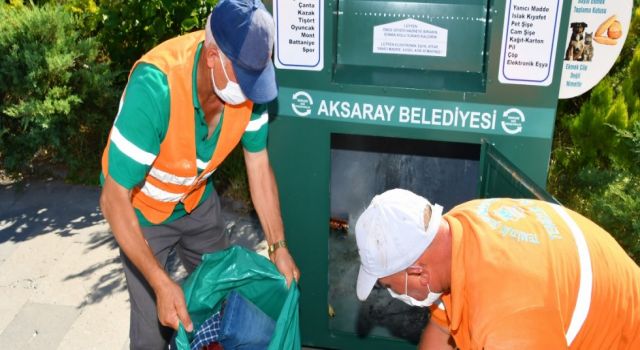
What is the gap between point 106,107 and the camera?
4.70m

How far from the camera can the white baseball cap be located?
173 cm

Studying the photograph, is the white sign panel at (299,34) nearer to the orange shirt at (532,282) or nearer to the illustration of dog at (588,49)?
the orange shirt at (532,282)

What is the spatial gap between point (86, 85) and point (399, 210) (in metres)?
3.34

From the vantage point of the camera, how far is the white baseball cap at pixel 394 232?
1726mm

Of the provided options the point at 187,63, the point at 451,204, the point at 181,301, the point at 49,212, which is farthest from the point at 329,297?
the point at 49,212

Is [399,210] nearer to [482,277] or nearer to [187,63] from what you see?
[482,277]

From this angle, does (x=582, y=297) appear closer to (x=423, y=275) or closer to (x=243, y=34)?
(x=423, y=275)

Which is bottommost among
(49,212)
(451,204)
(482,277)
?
(49,212)

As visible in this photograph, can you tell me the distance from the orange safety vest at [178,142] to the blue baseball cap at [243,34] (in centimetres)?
20

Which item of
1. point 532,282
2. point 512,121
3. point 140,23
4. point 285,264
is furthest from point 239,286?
point 140,23

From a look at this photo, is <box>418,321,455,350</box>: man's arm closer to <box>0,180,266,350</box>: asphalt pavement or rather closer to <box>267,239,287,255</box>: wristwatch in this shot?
<box>267,239,287,255</box>: wristwatch

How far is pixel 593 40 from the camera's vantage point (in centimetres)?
351

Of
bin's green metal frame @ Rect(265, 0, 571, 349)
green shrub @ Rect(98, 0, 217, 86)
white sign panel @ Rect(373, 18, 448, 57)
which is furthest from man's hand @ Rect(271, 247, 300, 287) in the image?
green shrub @ Rect(98, 0, 217, 86)

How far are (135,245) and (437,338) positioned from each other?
104 cm
